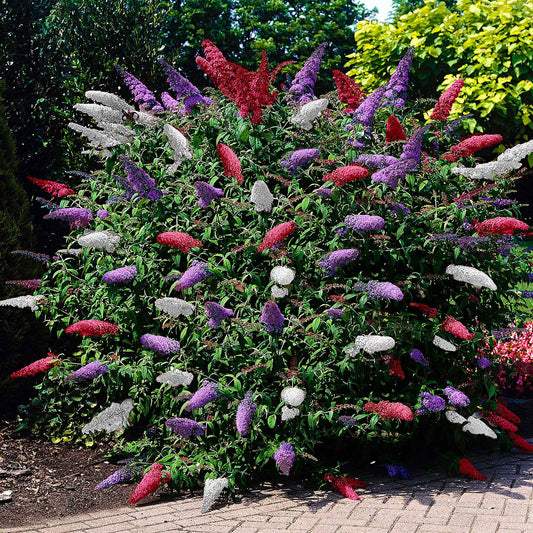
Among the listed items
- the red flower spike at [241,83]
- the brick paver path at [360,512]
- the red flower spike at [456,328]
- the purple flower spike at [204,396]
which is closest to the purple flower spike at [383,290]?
the red flower spike at [456,328]

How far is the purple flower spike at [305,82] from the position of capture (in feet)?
16.5

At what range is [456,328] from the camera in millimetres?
4215

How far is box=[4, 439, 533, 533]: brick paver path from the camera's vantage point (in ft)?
12.1

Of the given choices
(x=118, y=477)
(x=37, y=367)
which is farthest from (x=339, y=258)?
(x=37, y=367)

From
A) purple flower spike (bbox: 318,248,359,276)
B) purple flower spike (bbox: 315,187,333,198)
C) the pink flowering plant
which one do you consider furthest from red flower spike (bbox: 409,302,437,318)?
purple flower spike (bbox: 315,187,333,198)

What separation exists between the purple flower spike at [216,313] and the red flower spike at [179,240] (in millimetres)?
467

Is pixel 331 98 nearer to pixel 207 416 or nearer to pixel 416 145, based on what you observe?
pixel 416 145

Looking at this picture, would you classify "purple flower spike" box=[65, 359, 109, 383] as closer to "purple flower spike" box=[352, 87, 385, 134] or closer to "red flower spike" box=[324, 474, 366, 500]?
"red flower spike" box=[324, 474, 366, 500]

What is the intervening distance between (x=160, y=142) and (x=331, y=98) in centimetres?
138

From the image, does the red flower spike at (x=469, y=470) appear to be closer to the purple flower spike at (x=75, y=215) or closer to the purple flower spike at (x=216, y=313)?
Result: the purple flower spike at (x=216, y=313)

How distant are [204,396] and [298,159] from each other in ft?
5.43

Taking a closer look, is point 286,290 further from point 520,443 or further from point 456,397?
point 520,443

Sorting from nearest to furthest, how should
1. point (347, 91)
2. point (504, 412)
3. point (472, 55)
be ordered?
point (504, 412), point (347, 91), point (472, 55)

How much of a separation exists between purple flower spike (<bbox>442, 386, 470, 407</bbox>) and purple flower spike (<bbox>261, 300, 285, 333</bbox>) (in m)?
1.17
